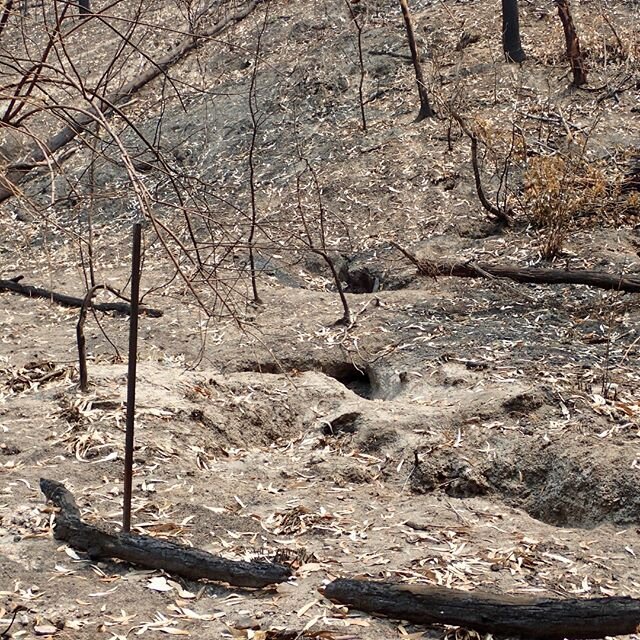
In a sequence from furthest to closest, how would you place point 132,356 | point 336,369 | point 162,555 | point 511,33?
point 511,33 → point 336,369 → point 162,555 → point 132,356

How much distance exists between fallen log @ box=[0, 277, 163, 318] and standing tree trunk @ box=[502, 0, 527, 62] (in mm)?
6208

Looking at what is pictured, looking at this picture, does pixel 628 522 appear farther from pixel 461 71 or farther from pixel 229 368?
pixel 461 71

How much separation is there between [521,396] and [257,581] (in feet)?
7.95

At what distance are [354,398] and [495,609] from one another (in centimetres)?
278

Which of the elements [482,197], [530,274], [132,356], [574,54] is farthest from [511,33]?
[132,356]

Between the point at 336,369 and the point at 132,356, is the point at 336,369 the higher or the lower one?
the lower one

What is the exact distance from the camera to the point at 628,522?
4.76m

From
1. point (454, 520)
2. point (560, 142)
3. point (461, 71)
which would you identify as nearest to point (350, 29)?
point (461, 71)

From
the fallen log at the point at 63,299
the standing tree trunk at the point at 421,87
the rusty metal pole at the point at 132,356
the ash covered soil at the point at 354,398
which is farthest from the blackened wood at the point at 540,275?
the rusty metal pole at the point at 132,356

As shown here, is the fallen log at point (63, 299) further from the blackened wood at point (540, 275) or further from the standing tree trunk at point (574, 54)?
the standing tree trunk at point (574, 54)

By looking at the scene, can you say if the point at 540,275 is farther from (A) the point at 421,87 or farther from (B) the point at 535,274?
(A) the point at 421,87

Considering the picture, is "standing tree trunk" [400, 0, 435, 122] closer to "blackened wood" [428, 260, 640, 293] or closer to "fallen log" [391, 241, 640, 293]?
"fallen log" [391, 241, 640, 293]

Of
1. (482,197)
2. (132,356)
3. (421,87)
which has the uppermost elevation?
(421,87)

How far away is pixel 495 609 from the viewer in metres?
3.46
